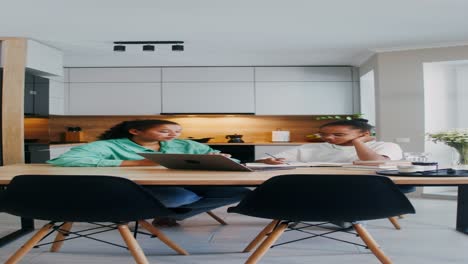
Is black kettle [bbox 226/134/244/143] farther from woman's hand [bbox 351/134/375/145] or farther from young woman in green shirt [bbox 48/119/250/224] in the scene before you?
woman's hand [bbox 351/134/375/145]

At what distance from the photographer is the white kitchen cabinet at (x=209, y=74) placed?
7.84 meters

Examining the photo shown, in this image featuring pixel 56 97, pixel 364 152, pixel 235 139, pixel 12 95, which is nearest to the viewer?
pixel 364 152

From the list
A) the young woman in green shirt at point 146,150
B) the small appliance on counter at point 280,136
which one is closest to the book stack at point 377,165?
the young woman in green shirt at point 146,150

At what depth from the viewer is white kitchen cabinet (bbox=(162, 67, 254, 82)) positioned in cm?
784

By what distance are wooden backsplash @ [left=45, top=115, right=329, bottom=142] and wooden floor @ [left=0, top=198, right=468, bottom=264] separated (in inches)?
162

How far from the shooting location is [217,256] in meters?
3.07

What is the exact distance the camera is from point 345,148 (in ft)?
11.1

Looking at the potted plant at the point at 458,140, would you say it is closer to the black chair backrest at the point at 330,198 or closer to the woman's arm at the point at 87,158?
the black chair backrest at the point at 330,198

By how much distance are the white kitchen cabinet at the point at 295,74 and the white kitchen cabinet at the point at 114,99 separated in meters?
1.73

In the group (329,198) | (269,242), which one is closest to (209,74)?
(269,242)

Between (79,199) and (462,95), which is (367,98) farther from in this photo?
(79,199)

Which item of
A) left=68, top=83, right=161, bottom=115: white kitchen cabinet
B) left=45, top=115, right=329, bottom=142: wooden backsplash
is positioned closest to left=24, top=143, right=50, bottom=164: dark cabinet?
left=68, top=83, right=161, bottom=115: white kitchen cabinet

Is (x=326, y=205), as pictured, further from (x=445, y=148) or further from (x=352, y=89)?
(x=352, y=89)

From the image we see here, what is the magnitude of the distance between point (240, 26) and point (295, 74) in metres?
2.74
